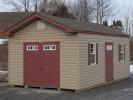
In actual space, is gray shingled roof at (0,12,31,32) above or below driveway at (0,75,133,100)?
above

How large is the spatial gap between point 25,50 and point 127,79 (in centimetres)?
783

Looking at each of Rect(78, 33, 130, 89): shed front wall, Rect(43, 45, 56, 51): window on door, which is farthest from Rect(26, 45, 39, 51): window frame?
Rect(78, 33, 130, 89): shed front wall

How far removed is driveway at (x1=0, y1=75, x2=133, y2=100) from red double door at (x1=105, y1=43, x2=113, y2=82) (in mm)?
1729

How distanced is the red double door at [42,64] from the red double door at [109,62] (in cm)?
394

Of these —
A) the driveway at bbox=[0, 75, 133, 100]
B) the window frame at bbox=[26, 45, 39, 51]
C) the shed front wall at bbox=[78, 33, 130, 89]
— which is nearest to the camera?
the driveway at bbox=[0, 75, 133, 100]

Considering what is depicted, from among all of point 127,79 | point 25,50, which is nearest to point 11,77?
point 25,50

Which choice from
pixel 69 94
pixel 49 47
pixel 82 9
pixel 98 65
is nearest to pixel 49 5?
pixel 82 9

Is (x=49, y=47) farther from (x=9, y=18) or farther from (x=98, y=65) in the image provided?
(x=9, y=18)

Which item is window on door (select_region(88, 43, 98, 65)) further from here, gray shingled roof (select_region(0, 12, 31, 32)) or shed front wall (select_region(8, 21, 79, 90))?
gray shingled roof (select_region(0, 12, 31, 32))

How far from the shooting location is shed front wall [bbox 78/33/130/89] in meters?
20.1

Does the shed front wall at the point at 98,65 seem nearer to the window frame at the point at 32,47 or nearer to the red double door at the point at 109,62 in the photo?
the red double door at the point at 109,62

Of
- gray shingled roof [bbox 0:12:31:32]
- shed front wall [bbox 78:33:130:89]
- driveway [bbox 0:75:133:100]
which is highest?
gray shingled roof [bbox 0:12:31:32]

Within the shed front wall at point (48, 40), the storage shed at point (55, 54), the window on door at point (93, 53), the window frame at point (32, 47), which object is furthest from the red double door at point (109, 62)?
the window frame at point (32, 47)

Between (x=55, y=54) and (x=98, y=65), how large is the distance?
9.16 ft
